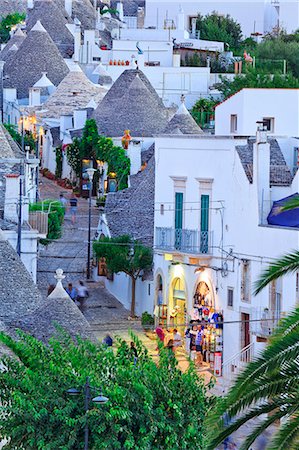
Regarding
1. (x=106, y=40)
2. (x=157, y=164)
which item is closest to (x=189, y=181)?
(x=157, y=164)

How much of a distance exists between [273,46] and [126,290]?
5567cm

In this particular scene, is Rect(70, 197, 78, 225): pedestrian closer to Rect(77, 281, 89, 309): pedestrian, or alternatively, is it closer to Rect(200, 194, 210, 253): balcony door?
Rect(77, 281, 89, 309): pedestrian

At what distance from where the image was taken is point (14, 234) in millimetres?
50312

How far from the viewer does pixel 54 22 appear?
114125 millimetres

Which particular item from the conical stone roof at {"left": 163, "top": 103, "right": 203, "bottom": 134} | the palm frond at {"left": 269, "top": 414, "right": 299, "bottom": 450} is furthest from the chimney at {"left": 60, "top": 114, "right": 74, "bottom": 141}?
the palm frond at {"left": 269, "top": 414, "right": 299, "bottom": 450}

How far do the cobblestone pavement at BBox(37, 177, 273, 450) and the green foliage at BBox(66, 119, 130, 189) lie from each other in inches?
64.5

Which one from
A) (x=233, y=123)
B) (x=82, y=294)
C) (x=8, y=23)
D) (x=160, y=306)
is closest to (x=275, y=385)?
(x=160, y=306)

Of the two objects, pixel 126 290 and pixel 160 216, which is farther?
pixel 126 290

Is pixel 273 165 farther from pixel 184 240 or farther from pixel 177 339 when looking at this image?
pixel 177 339

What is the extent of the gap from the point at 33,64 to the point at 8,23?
22.2m

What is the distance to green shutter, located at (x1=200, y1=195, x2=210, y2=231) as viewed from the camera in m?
46.5

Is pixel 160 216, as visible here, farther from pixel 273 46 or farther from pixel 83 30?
pixel 83 30

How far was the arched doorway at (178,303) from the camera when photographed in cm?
4716

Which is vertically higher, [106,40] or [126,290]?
[106,40]
